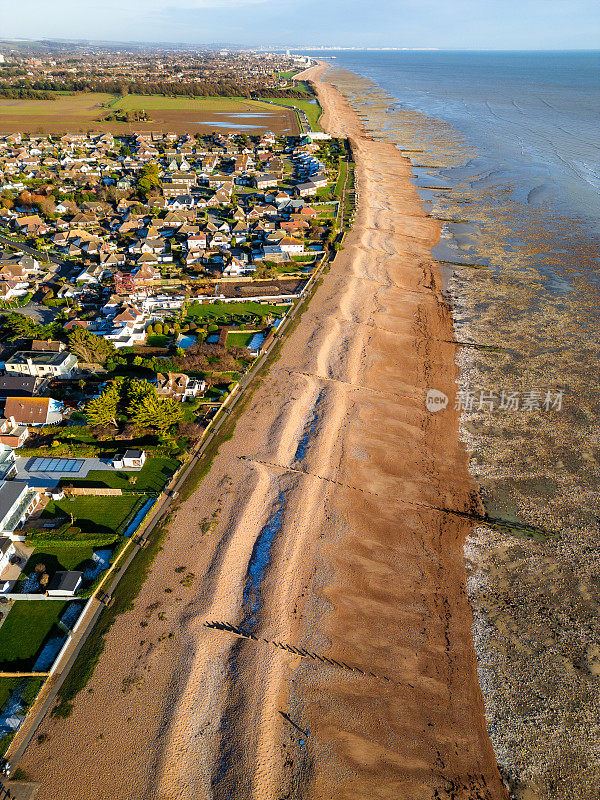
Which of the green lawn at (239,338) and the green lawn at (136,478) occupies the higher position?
the green lawn at (239,338)

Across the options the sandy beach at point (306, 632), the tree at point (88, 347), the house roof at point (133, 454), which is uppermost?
the tree at point (88, 347)

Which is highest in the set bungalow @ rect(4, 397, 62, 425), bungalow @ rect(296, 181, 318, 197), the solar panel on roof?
bungalow @ rect(296, 181, 318, 197)

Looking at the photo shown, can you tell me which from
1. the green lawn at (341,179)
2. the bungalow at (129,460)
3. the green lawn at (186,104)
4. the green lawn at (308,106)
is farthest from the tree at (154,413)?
the green lawn at (186,104)

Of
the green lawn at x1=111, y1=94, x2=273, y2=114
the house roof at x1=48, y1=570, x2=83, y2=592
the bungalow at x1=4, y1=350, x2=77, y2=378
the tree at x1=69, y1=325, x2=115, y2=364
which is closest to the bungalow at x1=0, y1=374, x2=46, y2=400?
the bungalow at x1=4, y1=350, x2=77, y2=378

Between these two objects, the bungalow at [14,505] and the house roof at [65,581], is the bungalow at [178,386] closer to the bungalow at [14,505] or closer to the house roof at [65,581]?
the bungalow at [14,505]

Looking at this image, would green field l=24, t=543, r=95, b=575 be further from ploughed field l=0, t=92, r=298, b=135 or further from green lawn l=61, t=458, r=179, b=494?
ploughed field l=0, t=92, r=298, b=135

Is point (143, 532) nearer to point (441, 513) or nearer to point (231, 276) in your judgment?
point (441, 513)
